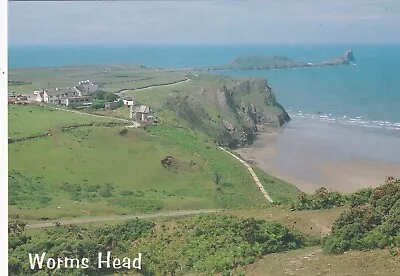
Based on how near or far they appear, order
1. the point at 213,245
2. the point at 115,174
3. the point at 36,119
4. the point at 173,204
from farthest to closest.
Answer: the point at 36,119
the point at 115,174
the point at 173,204
the point at 213,245

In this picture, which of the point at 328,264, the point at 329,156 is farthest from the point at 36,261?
the point at 329,156

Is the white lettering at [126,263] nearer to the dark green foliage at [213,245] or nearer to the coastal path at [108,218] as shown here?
the dark green foliage at [213,245]

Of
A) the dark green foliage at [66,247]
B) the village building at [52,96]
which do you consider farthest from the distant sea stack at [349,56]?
the dark green foliage at [66,247]

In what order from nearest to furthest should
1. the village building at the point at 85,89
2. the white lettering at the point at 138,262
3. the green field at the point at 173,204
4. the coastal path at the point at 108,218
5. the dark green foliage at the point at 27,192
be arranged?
the white lettering at the point at 138,262
the green field at the point at 173,204
the coastal path at the point at 108,218
the dark green foliage at the point at 27,192
the village building at the point at 85,89

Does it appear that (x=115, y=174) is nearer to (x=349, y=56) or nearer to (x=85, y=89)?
(x=85, y=89)

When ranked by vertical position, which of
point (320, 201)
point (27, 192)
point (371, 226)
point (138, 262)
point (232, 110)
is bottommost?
point (27, 192)

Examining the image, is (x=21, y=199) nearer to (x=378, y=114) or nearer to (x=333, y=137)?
(x=333, y=137)
